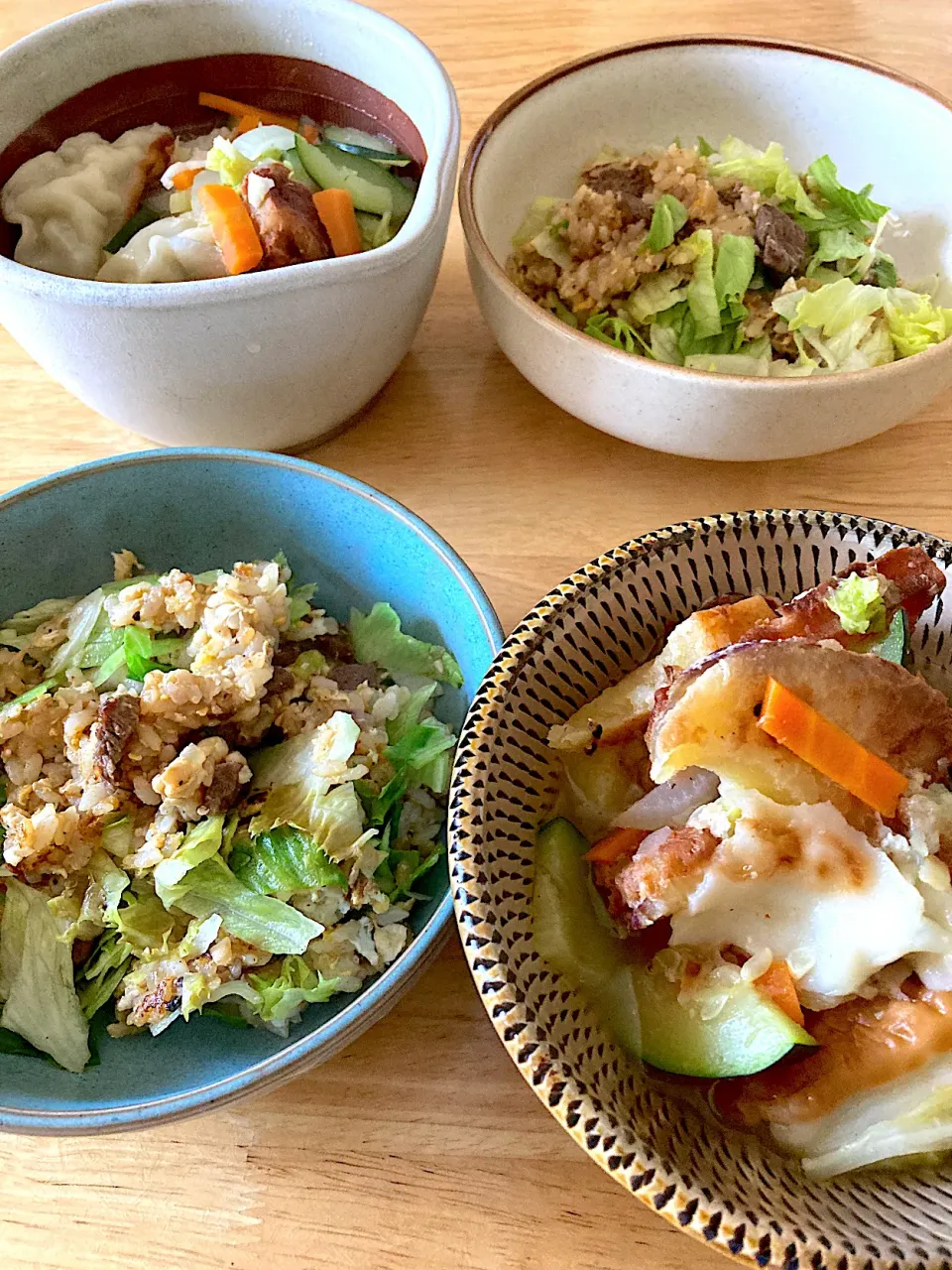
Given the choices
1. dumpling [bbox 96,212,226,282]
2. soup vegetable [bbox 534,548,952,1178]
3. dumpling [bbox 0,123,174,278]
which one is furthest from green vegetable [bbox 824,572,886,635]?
dumpling [bbox 0,123,174,278]

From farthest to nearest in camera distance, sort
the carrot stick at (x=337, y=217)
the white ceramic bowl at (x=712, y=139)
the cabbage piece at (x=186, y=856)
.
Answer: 1. the carrot stick at (x=337, y=217)
2. the white ceramic bowl at (x=712, y=139)
3. the cabbage piece at (x=186, y=856)

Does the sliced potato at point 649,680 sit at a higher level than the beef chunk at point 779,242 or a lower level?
lower

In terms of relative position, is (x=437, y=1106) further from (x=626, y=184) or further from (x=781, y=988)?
(x=626, y=184)

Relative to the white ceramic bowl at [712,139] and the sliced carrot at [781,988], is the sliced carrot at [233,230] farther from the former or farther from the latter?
the sliced carrot at [781,988]

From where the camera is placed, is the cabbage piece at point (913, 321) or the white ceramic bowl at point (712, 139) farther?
the cabbage piece at point (913, 321)

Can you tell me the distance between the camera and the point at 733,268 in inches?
56.2

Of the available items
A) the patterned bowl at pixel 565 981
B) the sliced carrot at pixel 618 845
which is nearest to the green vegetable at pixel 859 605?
the patterned bowl at pixel 565 981

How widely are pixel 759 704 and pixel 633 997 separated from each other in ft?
0.86

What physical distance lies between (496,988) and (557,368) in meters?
0.79

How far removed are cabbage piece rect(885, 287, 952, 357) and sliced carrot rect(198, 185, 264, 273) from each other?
845mm

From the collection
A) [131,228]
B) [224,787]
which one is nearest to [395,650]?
[224,787]

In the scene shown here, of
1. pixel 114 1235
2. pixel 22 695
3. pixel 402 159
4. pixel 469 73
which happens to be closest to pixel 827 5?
pixel 469 73

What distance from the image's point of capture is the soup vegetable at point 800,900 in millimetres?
733

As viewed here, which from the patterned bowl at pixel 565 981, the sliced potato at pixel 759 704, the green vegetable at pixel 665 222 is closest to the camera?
the patterned bowl at pixel 565 981
